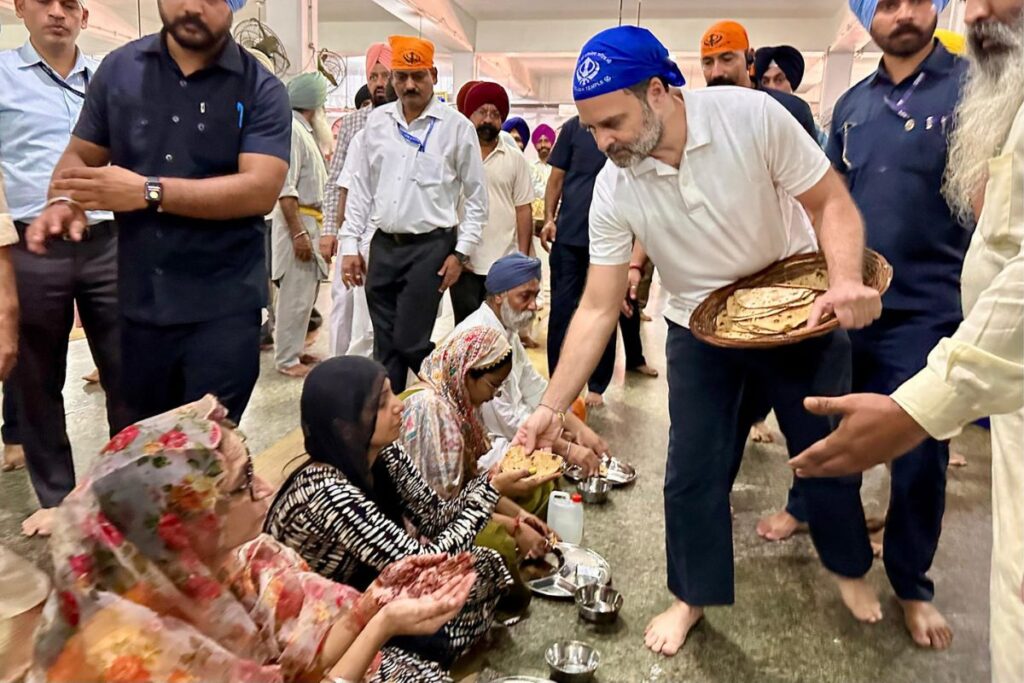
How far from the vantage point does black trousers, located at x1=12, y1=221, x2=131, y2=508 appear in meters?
2.22

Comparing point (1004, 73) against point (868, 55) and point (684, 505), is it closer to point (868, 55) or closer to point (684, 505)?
point (684, 505)

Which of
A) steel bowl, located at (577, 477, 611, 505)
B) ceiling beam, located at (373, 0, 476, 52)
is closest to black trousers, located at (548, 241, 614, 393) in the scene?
steel bowl, located at (577, 477, 611, 505)

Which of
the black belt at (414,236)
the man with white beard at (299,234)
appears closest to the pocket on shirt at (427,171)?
the black belt at (414,236)

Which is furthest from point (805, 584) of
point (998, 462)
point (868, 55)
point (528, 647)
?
point (868, 55)

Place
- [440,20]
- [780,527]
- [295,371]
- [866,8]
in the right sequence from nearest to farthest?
1. [866,8]
2. [780,527]
3. [295,371]
4. [440,20]

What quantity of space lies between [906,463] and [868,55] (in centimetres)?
914

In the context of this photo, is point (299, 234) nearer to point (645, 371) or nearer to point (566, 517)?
point (645, 371)

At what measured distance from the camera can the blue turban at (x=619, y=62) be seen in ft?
5.14

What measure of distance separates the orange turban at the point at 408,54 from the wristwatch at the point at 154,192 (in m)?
1.61

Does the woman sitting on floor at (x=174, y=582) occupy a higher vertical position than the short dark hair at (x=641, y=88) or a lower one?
lower

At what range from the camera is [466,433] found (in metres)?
2.24

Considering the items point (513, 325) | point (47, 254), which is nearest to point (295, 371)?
point (513, 325)

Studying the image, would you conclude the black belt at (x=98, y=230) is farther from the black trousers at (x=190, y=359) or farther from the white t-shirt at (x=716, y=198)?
the white t-shirt at (x=716, y=198)

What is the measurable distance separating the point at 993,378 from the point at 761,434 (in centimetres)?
251
